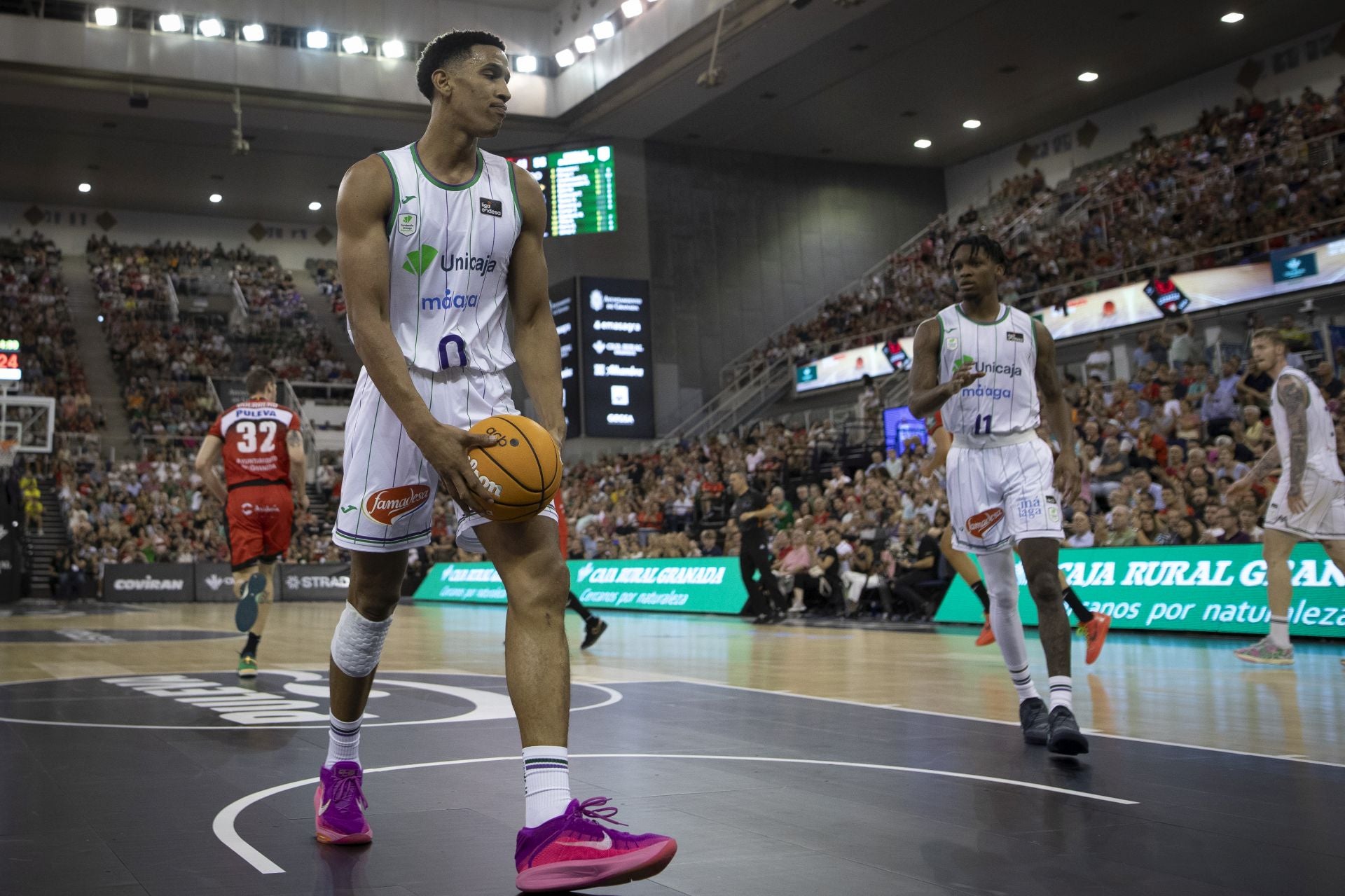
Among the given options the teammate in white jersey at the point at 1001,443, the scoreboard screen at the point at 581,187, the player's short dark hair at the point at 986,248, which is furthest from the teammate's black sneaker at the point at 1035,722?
the scoreboard screen at the point at 581,187

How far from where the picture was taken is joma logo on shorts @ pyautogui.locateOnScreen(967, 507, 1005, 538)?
5188 mm

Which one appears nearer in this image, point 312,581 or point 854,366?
point 312,581

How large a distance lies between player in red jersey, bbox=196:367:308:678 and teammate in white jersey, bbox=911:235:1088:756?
179 inches

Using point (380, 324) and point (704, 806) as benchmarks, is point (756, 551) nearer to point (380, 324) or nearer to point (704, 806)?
point (704, 806)

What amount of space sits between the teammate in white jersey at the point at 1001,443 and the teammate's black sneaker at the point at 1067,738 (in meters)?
0.46

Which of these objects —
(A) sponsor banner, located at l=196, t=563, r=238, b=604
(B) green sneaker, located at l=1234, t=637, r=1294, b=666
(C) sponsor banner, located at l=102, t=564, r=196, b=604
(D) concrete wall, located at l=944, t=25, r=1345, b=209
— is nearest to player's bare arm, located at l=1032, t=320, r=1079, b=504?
(B) green sneaker, located at l=1234, t=637, r=1294, b=666

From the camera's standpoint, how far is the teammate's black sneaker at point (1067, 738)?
4.37 meters

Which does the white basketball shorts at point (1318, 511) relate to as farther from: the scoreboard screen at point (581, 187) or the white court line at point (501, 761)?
the scoreboard screen at point (581, 187)

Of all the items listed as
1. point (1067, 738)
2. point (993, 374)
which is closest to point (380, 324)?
point (1067, 738)

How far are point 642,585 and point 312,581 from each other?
29.5ft

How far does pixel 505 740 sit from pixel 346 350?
38367 mm

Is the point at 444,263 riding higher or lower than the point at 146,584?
higher

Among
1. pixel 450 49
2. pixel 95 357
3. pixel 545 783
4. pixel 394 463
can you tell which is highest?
pixel 95 357

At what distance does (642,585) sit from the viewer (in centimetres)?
1878
